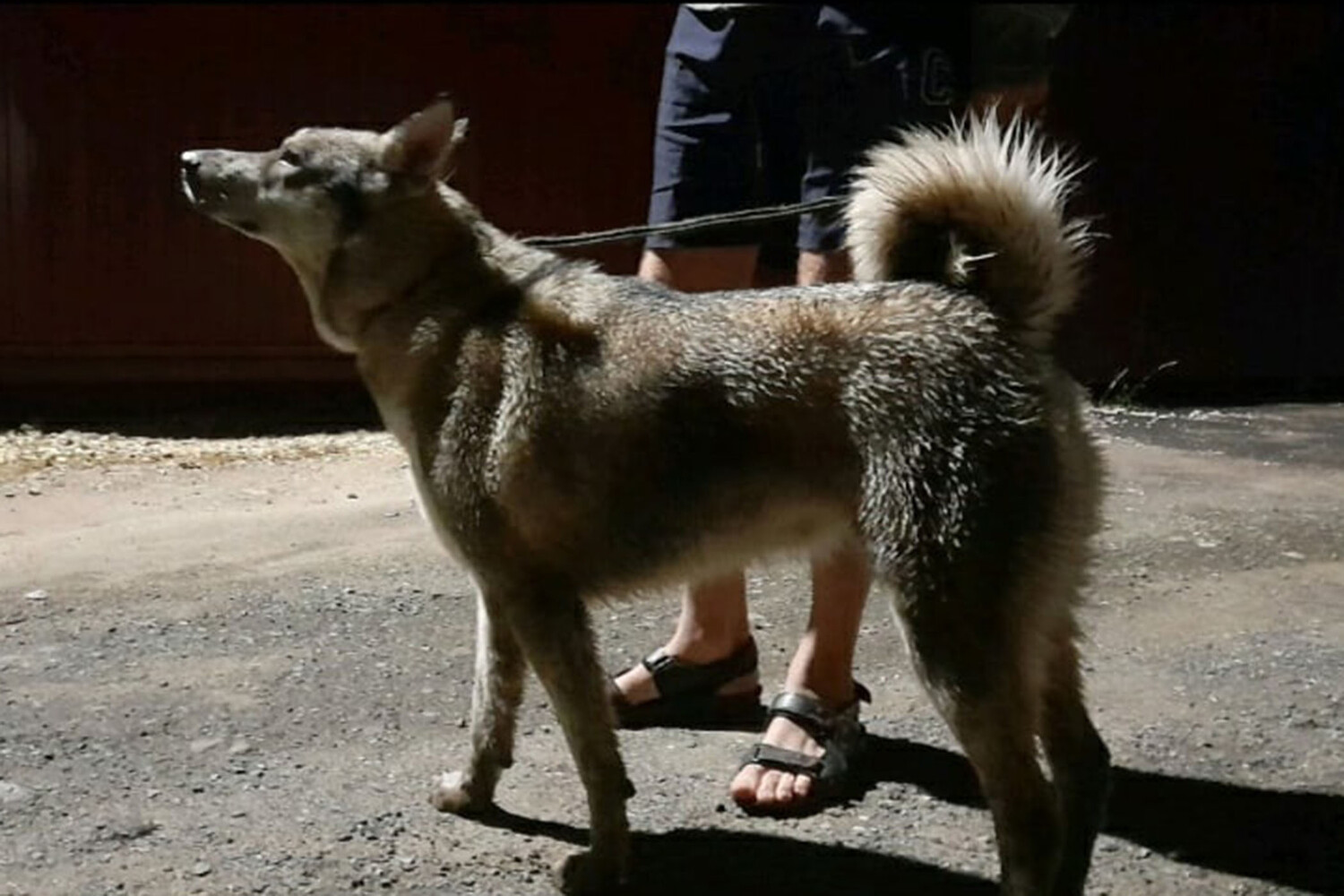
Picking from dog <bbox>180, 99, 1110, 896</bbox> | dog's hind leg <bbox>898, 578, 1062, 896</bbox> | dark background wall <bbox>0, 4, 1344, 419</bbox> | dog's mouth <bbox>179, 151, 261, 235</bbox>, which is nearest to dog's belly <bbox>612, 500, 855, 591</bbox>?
dog <bbox>180, 99, 1110, 896</bbox>

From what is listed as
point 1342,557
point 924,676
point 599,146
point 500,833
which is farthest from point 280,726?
point 599,146

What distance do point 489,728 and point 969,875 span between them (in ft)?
3.42

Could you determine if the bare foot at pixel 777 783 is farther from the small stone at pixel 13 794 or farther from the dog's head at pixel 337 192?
the small stone at pixel 13 794

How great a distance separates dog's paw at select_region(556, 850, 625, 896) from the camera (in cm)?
357

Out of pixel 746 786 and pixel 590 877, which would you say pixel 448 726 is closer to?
pixel 746 786

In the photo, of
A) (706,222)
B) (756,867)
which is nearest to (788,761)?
(756,867)

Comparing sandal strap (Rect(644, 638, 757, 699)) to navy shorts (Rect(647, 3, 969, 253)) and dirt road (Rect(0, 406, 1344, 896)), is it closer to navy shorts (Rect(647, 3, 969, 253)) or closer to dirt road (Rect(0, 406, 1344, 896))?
dirt road (Rect(0, 406, 1344, 896))

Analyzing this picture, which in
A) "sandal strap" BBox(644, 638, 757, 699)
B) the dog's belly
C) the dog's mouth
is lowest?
"sandal strap" BBox(644, 638, 757, 699)

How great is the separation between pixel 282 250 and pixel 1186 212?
7.12m

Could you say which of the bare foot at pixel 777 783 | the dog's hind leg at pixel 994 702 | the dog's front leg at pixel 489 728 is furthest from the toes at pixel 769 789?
the dog's hind leg at pixel 994 702

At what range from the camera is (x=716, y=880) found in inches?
144

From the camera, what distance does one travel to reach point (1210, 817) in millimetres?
4016

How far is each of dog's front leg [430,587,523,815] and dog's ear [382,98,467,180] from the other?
91cm

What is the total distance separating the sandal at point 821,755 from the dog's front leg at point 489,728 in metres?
0.54
